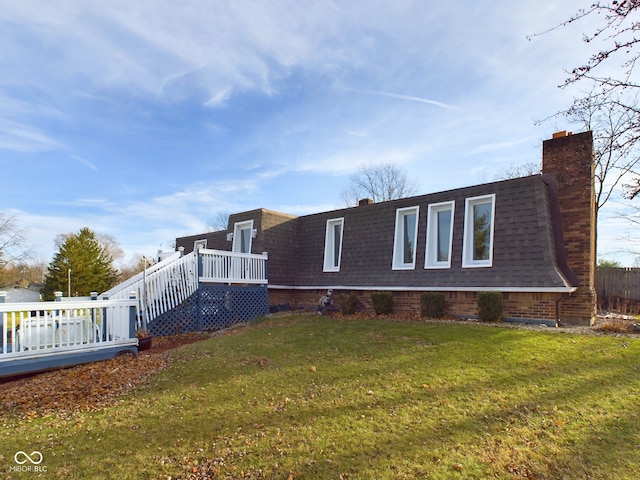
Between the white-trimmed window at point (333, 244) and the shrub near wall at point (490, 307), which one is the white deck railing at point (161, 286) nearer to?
the white-trimmed window at point (333, 244)

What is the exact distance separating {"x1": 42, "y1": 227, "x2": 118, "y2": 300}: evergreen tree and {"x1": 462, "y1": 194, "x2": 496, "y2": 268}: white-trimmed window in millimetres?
27469

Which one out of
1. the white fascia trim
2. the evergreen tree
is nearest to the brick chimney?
the white fascia trim

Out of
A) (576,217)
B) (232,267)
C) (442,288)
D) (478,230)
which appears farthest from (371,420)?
(232,267)

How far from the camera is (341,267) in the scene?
12648mm

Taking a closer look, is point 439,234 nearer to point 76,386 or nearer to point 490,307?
point 490,307

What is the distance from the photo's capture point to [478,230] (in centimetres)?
978

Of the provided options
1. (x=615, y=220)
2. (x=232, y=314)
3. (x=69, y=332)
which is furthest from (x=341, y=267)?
(x=615, y=220)

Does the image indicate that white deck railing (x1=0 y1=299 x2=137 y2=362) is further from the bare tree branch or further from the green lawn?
the bare tree branch

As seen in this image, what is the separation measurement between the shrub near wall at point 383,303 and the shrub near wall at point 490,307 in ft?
8.79

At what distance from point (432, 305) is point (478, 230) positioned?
2.44 m

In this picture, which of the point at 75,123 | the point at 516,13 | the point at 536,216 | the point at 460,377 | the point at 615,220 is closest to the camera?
the point at 460,377

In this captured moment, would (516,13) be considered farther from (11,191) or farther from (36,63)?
(11,191)

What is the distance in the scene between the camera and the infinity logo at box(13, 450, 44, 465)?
10.2ft

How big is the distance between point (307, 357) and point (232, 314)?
5.63 m
